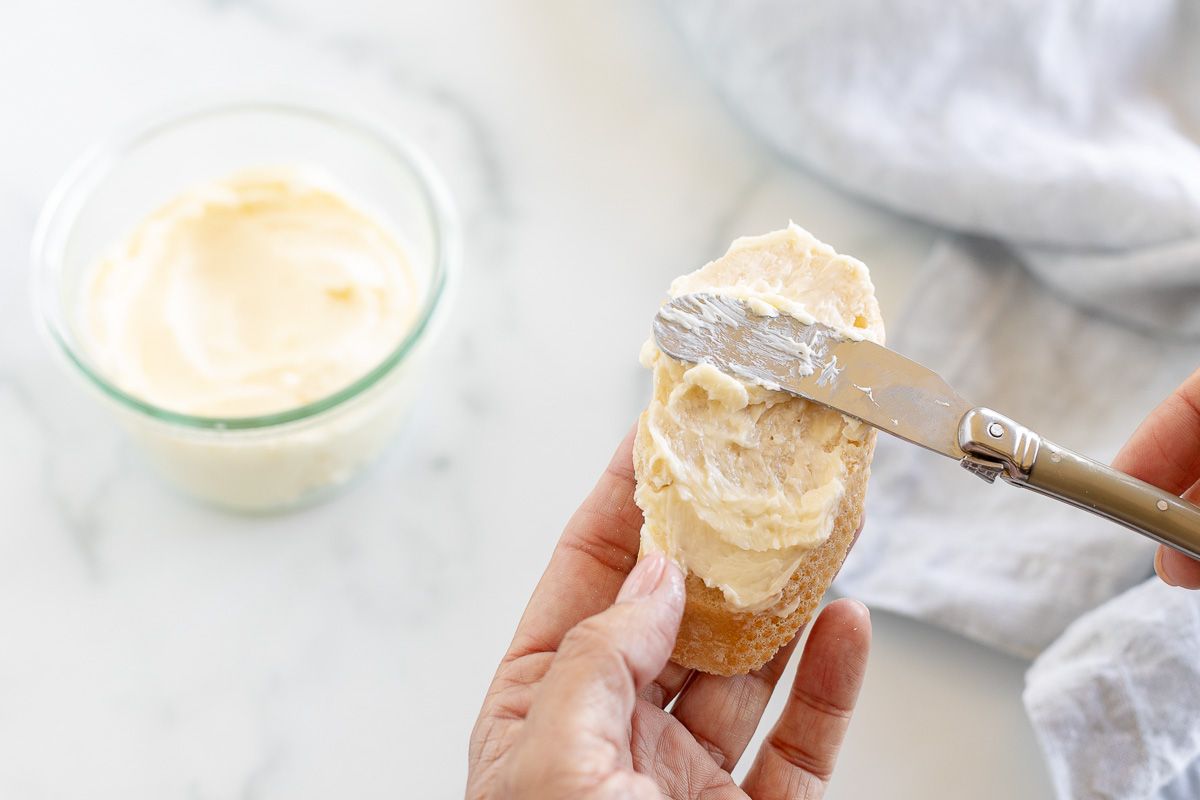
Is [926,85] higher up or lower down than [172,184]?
higher up

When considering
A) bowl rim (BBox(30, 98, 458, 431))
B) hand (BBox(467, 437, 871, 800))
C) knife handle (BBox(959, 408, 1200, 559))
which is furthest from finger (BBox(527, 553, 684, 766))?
bowl rim (BBox(30, 98, 458, 431))

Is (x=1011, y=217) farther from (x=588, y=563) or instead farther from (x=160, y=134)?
(x=160, y=134)

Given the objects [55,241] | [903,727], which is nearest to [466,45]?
[55,241]

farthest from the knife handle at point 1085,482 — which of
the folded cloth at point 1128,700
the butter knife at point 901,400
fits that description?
the folded cloth at point 1128,700

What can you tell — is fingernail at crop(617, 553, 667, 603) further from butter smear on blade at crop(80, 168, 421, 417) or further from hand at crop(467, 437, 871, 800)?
butter smear on blade at crop(80, 168, 421, 417)

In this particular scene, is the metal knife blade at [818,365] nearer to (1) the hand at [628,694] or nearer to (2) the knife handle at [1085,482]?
(2) the knife handle at [1085,482]

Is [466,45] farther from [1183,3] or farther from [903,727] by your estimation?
[903,727]
